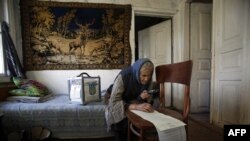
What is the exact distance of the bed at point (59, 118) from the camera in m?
1.74

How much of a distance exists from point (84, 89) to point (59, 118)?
1.37 feet

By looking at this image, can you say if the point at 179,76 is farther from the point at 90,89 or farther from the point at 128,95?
the point at 90,89

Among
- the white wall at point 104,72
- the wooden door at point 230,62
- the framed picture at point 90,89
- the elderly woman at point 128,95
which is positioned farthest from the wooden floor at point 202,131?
the white wall at point 104,72

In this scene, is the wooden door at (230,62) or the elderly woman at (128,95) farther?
the wooden door at (230,62)

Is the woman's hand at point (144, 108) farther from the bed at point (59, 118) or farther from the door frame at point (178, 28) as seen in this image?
the door frame at point (178, 28)

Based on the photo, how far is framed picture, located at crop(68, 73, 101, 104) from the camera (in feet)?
6.15

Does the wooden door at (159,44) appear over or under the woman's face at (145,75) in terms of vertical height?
over

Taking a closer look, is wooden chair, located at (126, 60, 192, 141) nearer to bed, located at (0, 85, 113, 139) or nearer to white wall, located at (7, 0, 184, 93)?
bed, located at (0, 85, 113, 139)

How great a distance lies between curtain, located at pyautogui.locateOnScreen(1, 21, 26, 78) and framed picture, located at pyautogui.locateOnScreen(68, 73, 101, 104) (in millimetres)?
1013

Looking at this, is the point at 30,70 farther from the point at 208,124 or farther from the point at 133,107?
the point at 208,124

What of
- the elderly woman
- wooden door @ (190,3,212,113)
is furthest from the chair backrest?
wooden door @ (190,3,212,113)

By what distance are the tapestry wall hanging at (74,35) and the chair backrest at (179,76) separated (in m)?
1.61

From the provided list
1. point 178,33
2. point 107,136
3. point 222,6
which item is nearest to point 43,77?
point 107,136

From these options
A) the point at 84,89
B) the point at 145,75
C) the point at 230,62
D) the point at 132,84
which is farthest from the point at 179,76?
the point at 230,62
